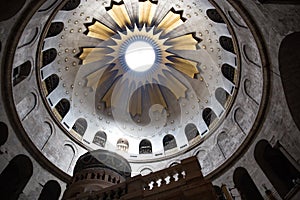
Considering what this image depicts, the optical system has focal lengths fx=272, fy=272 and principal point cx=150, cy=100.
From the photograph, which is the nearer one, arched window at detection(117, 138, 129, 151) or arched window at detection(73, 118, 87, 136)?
arched window at detection(73, 118, 87, 136)

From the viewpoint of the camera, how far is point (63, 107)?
19.2 metres

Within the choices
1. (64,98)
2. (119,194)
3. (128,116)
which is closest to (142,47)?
(128,116)

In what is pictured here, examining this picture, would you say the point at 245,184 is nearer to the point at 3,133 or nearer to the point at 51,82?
the point at 3,133

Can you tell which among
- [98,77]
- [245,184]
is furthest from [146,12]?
[245,184]

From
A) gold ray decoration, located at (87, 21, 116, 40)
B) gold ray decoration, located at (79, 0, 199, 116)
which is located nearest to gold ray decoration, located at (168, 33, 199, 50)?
Result: gold ray decoration, located at (79, 0, 199, 116)

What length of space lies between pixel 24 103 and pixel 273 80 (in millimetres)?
12822

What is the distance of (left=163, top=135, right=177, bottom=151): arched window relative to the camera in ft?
68.1

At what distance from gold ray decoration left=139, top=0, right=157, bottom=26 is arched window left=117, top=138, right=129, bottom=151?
9088 mm

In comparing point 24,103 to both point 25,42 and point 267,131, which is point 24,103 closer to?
point 25,42

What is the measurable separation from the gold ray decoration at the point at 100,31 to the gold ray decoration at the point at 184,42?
467 centimetres

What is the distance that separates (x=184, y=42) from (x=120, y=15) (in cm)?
504

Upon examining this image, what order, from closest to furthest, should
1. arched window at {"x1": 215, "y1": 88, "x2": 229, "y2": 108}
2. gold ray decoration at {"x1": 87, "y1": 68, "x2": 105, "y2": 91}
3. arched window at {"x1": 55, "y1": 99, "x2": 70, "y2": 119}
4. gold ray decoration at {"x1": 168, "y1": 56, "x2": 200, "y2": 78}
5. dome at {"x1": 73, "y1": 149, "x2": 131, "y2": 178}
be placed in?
dome at {"x1": 73, "y1": 149, "x2": 131, "y2": 178}, arched window at {"x1": 215, "y1": 88, "x2": 229, "y2": 108}, arched window at {"x1": 55, "y1": 99, "x2": 70, "y2": 119}, gold ray decoration at {"x1": 168, "y1": 56, "x2": 200, "y2": 78}, gold ray decoration at {"x1": 87, "y1": 68, "x2": 105, "y2": 91}

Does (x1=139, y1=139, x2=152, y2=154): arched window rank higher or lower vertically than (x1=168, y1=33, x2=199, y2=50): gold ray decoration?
lower

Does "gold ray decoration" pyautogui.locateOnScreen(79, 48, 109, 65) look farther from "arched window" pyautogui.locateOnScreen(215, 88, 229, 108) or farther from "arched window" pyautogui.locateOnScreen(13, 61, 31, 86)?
"arched window" pyautogui.locateOnScreen(215, 88, 229, 108)
